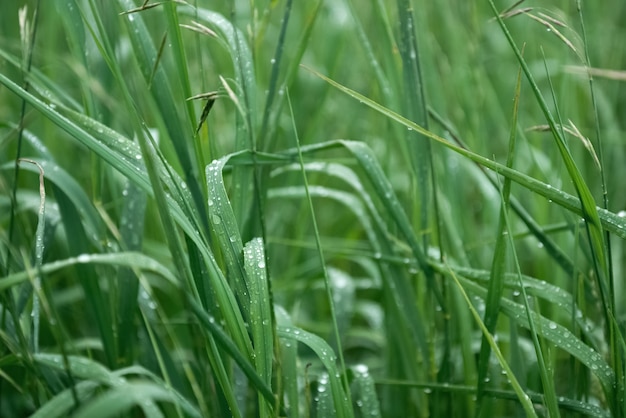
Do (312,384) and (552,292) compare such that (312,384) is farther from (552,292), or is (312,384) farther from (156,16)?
(156,16)

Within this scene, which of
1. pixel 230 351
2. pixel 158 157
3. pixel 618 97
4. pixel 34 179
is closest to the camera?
pixel 230 351

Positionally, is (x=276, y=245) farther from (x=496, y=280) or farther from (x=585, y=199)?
(x=585, y=199)

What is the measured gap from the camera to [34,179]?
1733mm

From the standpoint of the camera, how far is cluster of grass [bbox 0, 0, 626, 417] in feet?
2.70

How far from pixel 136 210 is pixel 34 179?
779mm

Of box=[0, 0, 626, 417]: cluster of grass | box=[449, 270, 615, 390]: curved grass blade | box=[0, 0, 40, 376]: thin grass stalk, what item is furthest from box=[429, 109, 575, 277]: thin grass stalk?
box=[0, 0, 40, 376]: thin grass stalk

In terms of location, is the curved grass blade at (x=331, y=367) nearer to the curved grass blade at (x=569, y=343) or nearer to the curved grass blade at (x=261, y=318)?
the curved grass blade at (x=261, y=318)

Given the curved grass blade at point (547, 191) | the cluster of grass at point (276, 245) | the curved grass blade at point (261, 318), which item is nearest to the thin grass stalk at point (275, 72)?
the cluster of grass at point (276, 245)

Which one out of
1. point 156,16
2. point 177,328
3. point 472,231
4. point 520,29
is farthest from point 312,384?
point 520,29

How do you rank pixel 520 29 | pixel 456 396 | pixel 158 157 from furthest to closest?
1. pixel 520 29
2. pixel 456 396
3. pixel 158 157

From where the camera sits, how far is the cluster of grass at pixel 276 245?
0.82 meters

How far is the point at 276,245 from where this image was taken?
1677 mm

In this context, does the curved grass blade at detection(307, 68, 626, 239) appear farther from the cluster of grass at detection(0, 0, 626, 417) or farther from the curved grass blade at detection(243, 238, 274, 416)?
the curved grass blade at detection(243, 238, 274, 416)

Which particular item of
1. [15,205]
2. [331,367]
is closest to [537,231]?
[331,367]
